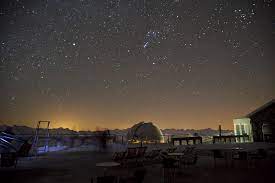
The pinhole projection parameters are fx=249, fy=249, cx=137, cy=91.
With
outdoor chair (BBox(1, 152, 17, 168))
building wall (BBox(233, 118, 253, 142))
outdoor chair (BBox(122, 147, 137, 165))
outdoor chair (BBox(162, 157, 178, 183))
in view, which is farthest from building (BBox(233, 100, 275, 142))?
outdoor chair (BBox(1, 152, 17, 168))

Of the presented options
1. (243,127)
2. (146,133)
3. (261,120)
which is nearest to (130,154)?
(261,120)

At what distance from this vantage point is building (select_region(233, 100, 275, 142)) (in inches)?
950

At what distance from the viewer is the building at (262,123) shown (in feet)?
79.2

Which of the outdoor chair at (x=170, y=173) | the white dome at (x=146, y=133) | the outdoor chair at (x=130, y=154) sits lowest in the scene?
the outdoor chair at (x=170, y=173)

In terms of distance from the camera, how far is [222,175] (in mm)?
9078

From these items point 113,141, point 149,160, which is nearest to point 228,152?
point 149,160

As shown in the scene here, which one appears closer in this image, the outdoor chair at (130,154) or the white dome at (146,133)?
the outdoor chair at (130,154)

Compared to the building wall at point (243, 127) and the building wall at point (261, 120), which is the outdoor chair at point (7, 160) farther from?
the building wall at point (243, 127)

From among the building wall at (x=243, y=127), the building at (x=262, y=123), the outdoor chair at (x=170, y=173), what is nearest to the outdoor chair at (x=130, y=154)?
the outdoor chair at (x=170, y=173)

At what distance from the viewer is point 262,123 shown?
24.8 m

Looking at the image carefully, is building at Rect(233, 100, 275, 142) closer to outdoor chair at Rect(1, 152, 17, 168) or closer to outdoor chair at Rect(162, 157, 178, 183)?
outdoor chair at Rect(162, 157, 178, 183)

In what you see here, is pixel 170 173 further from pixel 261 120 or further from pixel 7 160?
pixel 261 120

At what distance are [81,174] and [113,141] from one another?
2272 centimetres

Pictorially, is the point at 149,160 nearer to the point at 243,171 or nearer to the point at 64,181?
the point at 243,171
